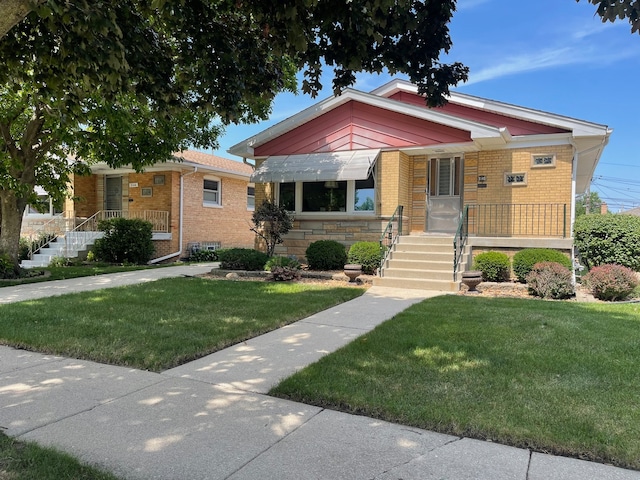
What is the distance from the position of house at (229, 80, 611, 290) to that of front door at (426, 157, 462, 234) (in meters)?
0.03

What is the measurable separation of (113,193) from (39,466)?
17.8m

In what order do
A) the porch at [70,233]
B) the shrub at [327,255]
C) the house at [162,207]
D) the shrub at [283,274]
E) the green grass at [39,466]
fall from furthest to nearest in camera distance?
the house at [162,207] → the porch at [70,233] → the shrub at [327,255] → the shrub at [283,274] → the green grass at [39,466]

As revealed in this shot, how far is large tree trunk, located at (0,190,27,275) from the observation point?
1148 cm

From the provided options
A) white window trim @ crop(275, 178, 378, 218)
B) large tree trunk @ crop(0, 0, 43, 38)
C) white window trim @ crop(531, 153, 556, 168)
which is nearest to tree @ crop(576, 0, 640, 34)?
large tree trunk @ crop(0, 0, 43, 38)

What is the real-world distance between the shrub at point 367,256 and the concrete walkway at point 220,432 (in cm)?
657

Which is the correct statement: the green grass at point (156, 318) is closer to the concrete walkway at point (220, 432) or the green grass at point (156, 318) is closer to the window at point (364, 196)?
the concrete walkway at point (220, 432)

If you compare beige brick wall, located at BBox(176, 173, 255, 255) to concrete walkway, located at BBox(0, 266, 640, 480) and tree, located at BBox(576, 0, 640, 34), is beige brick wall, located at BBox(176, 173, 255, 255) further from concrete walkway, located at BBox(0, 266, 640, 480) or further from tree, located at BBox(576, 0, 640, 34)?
tree, located at BBox(576, 0, 640, 34)

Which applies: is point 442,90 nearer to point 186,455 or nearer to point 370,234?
point 186,455

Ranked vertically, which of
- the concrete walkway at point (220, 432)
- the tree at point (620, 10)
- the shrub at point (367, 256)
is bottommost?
the concrete walkway at point (220, 432)

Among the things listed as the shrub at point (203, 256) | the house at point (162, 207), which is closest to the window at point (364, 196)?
the house at point (162, 207)

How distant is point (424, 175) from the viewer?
12734 millimetres

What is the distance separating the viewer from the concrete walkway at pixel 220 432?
2.62 m

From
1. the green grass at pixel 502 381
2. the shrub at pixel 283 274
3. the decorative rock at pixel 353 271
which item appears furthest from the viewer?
the shrub at pixel 283 274

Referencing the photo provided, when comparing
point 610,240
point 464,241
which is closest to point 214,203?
point 464,241
